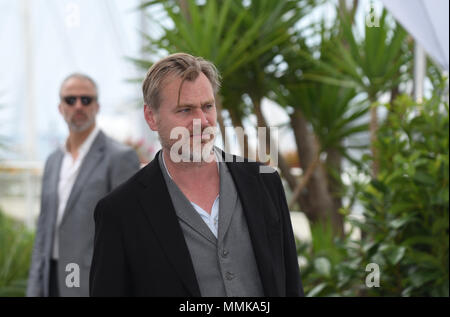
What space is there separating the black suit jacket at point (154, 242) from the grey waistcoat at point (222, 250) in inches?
0.7

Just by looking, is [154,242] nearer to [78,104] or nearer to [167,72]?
[167,72]

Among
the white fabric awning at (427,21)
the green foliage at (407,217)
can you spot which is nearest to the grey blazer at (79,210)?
the green foliage at (407,217)

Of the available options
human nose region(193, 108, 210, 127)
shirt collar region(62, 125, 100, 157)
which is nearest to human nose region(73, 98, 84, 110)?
shirt collar region(62, 125, 100, 157)

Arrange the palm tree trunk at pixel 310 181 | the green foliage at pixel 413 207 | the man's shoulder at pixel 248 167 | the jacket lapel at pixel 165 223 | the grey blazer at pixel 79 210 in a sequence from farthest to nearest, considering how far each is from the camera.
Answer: the palm tree trunk at pixel 310 181 → the green foliage at pixel 413 207 → the grey blazer at pixel 79 210 → the man's shoulder at pixel 248 167 → the jacket lapel at pixel 165 223

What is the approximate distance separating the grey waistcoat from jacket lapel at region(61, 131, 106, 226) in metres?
1.09

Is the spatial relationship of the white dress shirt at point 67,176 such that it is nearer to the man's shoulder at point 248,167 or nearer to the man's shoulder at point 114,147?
the man's shoulder at point 114,147

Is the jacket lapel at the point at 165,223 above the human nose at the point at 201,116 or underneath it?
underneath

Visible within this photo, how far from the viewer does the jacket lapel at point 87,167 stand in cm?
199

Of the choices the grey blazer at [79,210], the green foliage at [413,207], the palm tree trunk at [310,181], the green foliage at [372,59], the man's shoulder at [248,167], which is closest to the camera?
the man's shoulder at [248,167]

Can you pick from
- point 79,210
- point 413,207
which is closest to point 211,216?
point 79,210

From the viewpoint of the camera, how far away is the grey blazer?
1.95 meters

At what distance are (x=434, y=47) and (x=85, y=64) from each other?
669 centimetres

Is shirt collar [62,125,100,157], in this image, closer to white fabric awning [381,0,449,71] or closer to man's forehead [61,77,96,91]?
man's forehead [61,77,96,91]

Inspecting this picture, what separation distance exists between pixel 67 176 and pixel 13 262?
133cm
